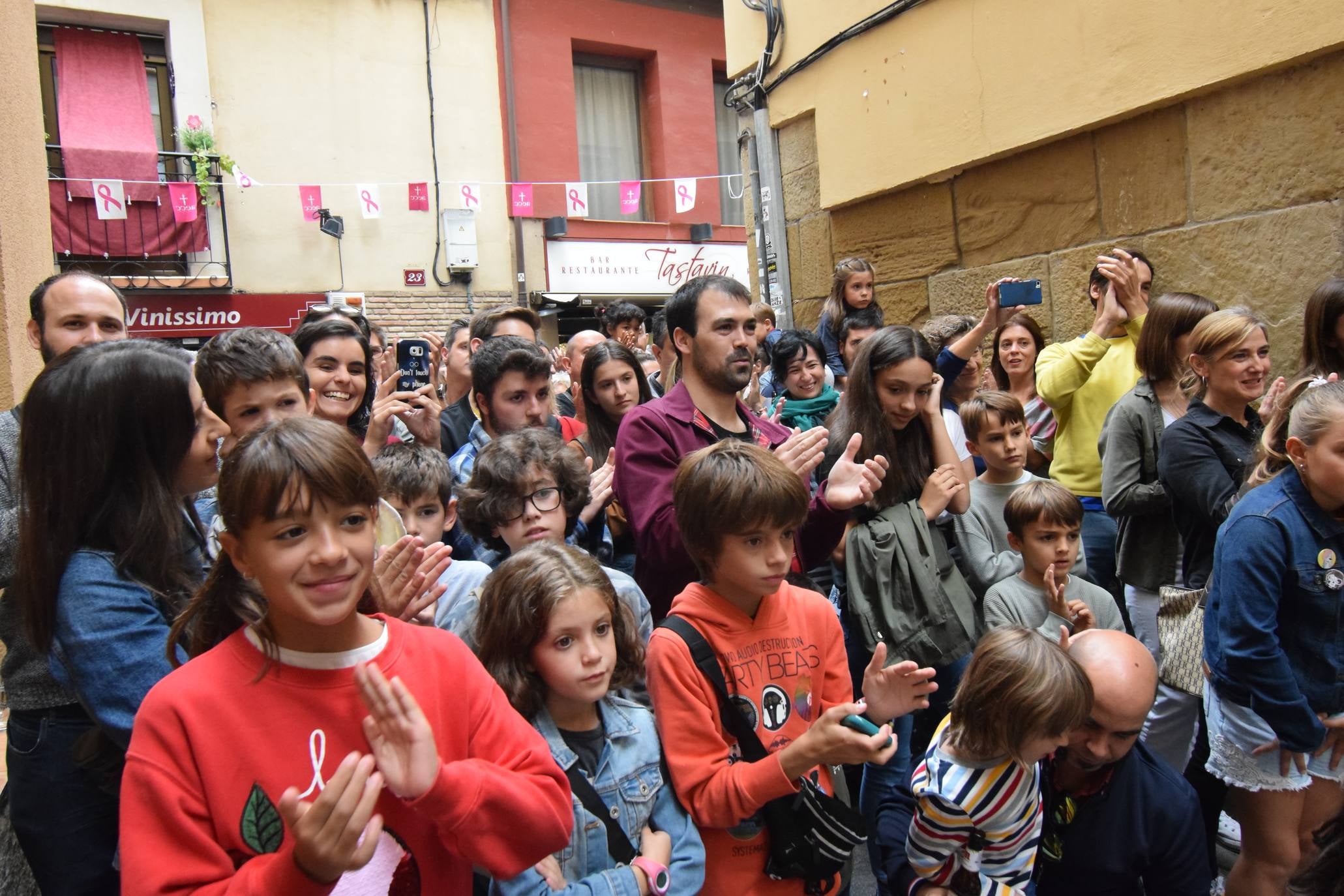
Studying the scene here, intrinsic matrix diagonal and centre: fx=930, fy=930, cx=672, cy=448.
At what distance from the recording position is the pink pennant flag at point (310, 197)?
1151 cm

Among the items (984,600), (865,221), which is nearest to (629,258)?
(865,221)

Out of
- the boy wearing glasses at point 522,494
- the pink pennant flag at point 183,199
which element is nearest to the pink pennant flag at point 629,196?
the pink pennant flag at point 183,199

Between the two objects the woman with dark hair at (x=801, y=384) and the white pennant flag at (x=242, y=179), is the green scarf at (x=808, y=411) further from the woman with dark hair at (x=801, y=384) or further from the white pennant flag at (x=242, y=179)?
the white pennant flag at (x=242, y=179)

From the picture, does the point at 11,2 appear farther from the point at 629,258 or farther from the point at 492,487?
the point at 629,258

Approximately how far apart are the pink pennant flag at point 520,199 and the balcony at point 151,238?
140 inches

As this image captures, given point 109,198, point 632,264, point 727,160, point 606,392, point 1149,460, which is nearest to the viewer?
point 1149,460

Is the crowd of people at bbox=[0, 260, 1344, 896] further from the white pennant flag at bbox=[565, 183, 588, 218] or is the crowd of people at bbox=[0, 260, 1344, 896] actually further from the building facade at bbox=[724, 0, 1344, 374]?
the white pennant flag at bbox=[565, 183, 588, 218]

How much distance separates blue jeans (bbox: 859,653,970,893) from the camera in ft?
7.25

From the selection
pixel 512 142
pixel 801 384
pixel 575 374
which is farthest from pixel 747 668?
pixel 512 142

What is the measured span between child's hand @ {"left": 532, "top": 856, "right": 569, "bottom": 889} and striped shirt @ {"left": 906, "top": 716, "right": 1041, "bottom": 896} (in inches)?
30.6

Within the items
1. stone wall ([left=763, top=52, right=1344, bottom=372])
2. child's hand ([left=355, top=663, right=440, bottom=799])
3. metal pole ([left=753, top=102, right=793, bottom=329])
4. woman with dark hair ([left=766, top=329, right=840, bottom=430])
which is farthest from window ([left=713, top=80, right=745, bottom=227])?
child's hand ([left=355, top=663, right=440, bottom=799])

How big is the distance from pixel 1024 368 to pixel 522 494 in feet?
9.44

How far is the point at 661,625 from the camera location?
2.12 metres

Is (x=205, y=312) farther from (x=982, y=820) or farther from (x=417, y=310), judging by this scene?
(x=982, y=820)
